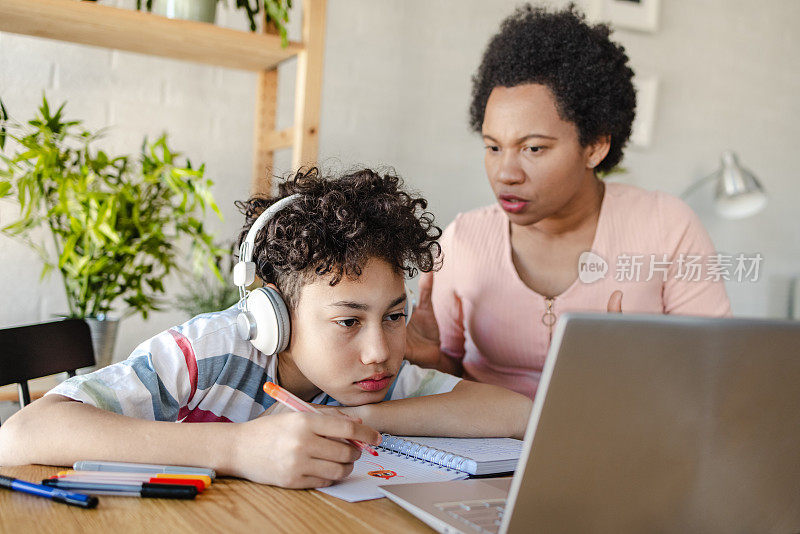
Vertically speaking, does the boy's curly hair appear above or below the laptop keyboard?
above

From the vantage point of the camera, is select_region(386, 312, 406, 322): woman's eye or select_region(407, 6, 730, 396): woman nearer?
select_region(386, 312, 406, 322): woman's eye

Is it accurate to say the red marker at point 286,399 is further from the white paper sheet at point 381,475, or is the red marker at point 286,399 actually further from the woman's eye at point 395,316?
the woman's eye at point 395,316

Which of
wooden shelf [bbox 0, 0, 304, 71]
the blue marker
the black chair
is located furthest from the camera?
wooden shelf [bbox 0, 0, 304, 71]

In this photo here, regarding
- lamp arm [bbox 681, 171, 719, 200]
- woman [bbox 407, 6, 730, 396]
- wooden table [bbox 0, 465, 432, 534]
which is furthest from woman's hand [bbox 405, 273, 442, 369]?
lamp arm [bbox 681, 171, 719, 200]

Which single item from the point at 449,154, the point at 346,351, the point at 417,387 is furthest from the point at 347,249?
the point at 449,154

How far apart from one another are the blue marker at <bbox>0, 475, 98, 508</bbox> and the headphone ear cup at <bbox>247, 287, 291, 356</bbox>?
1.10 ft

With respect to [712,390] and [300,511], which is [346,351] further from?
[712,390]

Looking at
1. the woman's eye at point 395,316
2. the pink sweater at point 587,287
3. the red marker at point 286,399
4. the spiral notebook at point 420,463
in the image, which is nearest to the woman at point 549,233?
the pink sweater at point 587,287

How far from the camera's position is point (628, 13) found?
3.06 metres

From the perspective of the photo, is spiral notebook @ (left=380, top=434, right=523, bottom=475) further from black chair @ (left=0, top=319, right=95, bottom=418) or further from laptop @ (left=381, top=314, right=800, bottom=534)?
black chair @ (left=0, top=319, right=95, bottom=418)

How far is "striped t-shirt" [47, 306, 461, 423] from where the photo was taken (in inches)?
33.6

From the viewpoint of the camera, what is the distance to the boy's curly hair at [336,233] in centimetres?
103

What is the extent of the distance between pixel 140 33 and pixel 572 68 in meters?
1.06

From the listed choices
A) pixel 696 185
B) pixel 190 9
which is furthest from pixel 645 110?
pixel 190 9
